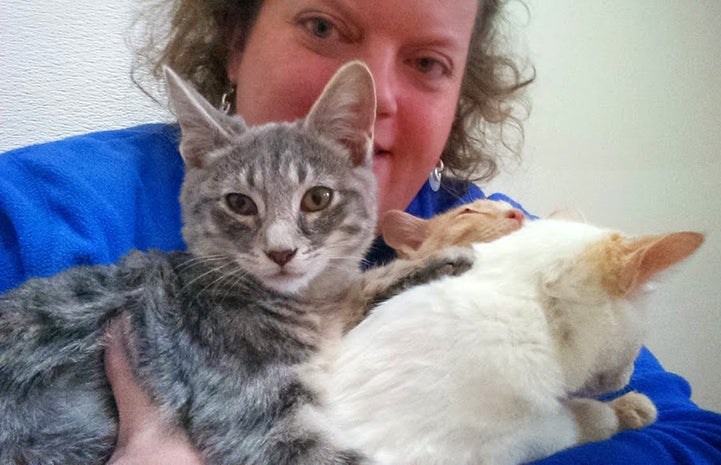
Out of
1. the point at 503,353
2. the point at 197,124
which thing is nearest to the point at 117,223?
the point at 197,124

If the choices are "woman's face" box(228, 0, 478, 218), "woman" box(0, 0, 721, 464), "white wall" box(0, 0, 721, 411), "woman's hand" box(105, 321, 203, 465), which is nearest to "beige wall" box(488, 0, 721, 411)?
"white wall" box(0, 0, 721, 411)

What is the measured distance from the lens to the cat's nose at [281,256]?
2.79ft

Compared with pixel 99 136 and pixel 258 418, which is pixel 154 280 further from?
pixel 99 136

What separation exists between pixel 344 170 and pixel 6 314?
1.99 feet

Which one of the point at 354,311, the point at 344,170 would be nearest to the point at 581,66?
the point at 344,170

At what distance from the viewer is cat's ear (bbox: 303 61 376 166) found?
37.9 inches

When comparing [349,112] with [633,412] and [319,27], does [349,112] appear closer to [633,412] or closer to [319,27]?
[319,27]

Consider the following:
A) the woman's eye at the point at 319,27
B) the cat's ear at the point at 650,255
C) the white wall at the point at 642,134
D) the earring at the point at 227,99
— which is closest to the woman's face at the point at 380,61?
the woman's eye at the point at 319,27

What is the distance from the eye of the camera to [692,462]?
34.9 inches

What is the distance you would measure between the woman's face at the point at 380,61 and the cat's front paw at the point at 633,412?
691mm

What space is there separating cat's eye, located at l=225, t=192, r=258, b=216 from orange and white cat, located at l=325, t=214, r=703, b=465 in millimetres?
302

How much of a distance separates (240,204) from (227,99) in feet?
2.07

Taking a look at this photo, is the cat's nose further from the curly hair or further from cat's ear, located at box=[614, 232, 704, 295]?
the curly hair

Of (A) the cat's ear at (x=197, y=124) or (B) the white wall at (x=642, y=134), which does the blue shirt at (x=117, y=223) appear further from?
(B) the white wall at (x=642, y=134)
